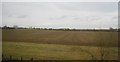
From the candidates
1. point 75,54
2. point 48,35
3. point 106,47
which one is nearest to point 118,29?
point 106,47

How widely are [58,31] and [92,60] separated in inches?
49.8

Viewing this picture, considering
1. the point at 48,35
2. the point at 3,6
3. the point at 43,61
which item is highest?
the point at 3,6

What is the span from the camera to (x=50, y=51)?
9469mm

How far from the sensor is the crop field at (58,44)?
30.8 ft

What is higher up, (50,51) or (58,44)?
(58,44)

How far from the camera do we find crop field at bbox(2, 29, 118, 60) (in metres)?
9.38

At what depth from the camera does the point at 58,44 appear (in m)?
9.60

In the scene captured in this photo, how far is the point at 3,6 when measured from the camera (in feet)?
30.9

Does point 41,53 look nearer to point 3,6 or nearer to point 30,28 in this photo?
point 30,28

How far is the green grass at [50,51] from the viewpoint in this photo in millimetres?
9344

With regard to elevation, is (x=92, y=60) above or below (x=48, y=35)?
below

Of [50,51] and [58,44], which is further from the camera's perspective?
[58,44]

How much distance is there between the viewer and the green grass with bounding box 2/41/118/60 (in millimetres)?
9344

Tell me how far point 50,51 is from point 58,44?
0.32 m
